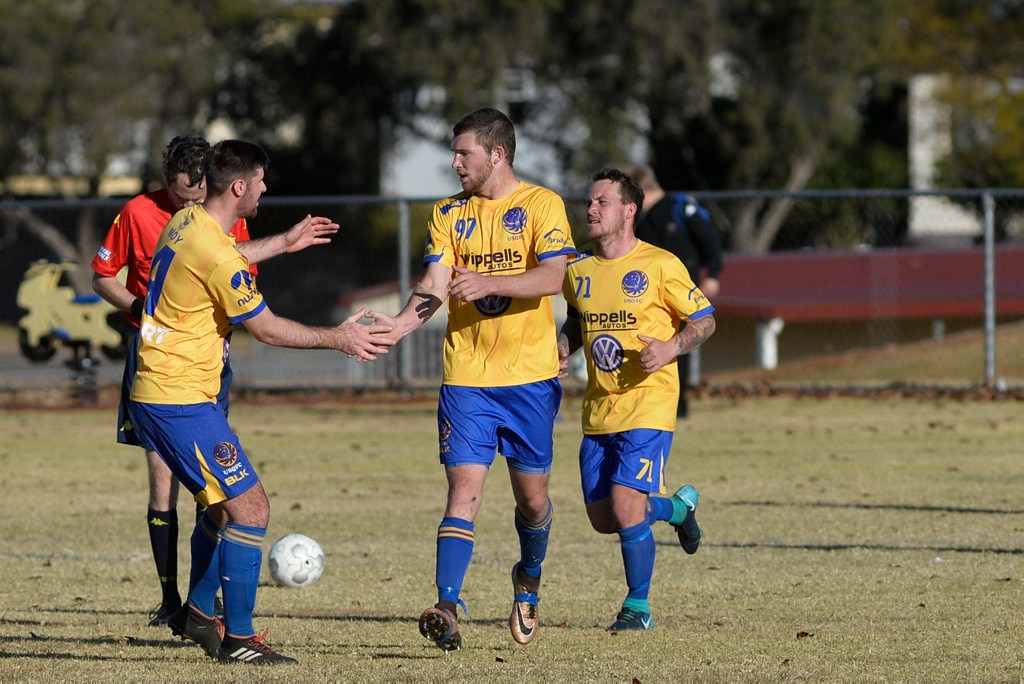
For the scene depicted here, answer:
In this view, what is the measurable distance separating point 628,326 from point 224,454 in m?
1.88

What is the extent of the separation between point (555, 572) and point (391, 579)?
0.84 m

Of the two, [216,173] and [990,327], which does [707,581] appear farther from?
[990,327]

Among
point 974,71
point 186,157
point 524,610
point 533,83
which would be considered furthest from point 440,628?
point 974,71

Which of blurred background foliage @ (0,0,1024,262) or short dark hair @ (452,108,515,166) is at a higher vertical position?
blurred background foliage @ (0,0,1024,262)

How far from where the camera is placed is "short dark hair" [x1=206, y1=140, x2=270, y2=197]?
228 inches

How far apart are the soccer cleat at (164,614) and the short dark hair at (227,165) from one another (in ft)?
6.68

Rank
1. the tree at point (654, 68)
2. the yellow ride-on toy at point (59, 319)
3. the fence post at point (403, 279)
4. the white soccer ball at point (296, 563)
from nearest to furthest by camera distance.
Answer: the white soccer ball at point (296, 563) < the yellow ride-on toy at point (59, 319) < the fence post at point (403, 279) < the tree at point (654, 68)

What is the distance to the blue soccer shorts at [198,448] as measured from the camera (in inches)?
227

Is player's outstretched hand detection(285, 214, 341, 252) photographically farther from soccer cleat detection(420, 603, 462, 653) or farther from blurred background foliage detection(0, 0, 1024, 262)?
blurred background foliage detection(0, 0, 1024, 262)

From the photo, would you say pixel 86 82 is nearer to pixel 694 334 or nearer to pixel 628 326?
pixel 628 326

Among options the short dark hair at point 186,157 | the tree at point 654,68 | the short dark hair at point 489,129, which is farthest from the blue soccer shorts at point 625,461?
the tree at point 654,68

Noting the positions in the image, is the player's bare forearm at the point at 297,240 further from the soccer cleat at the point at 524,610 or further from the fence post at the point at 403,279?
the fence post at the point at 403,279

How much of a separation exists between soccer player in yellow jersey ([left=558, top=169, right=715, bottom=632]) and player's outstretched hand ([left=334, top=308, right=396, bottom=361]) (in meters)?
0.87

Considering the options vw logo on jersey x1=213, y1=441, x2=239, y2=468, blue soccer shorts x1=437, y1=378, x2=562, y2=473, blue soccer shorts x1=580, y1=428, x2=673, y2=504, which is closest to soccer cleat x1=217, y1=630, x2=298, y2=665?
vw logo on jersey x1=213, y1=441, x2=239, y2=468
